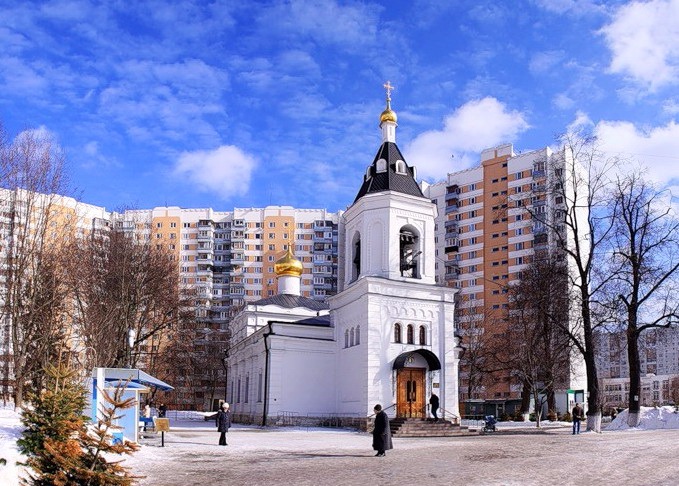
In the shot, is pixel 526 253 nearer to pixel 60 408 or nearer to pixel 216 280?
pixel 216 280

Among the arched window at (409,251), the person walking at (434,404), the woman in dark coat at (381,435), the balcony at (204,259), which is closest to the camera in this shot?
the woman in dark coat at (381,435)

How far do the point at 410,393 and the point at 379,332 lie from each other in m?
3.17

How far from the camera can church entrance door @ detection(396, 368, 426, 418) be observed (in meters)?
32.4

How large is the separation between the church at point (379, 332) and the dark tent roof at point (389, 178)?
61 mm

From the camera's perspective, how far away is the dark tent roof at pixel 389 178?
1399 inches

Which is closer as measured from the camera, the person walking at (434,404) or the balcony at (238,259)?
the person walking at (434,404)

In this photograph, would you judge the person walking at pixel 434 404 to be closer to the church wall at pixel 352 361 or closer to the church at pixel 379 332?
the church at pixel 379 332

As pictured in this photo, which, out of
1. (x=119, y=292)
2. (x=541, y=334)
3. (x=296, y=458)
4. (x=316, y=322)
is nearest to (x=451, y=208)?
(x=541, y=334)

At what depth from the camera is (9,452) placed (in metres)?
12.6

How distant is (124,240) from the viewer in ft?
133

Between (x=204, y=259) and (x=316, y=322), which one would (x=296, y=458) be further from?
(x=204, y=259)

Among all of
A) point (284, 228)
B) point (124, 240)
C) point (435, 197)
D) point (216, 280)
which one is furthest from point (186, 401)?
point (124, 240)

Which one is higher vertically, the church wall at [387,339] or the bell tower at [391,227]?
the bell tower at [391,227]

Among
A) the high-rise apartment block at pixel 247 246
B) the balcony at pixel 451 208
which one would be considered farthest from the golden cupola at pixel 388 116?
the high-rise apartment block at pixel 247 246
